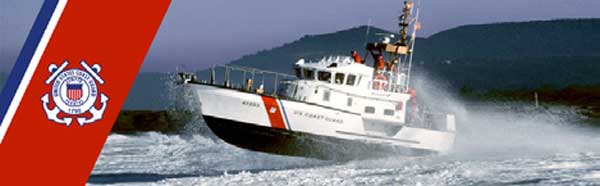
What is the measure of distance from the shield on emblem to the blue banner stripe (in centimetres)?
32

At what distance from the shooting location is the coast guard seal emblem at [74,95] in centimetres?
514

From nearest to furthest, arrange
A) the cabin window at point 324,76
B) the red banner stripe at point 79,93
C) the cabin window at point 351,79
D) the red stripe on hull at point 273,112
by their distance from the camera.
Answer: the red banner stripe at point 79,93, the red stripe on hull at point 273,112, the cabin window at point 324,76, the cabin window at point 351,79

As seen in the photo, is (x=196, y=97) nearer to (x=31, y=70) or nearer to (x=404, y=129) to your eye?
(x=404, y=129)

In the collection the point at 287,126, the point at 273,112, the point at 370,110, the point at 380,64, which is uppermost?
the point at 380,64

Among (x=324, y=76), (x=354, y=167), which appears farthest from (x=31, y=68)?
(x=324, y=76)

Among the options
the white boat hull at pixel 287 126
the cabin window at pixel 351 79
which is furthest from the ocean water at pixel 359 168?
the cabin window at pixel 351 79

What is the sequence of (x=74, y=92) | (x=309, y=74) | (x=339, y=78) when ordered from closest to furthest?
(x=74, y=92) → (x=339, y=78) → (x=309, y=74)

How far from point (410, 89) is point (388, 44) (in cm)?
181

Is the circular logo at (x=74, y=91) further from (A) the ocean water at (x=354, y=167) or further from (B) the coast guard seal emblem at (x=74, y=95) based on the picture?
(A) the ocean water at (x=354, y=167)

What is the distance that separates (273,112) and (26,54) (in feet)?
56.9

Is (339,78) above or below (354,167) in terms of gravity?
above

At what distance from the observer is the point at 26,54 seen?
5047 millimetres

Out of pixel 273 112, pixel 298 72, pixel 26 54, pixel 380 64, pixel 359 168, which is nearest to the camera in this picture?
pixel 26 54

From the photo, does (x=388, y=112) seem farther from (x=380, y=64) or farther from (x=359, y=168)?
(x=359, y=168)
